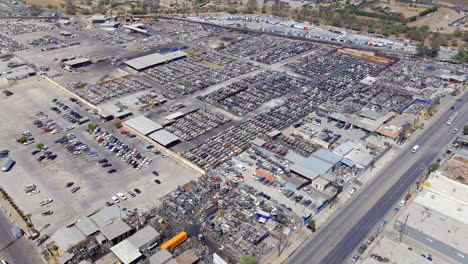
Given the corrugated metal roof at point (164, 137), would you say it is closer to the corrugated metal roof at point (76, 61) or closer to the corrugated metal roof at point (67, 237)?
the corrugated metal roof at point (67, 237)

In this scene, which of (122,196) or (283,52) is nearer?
(122,196)

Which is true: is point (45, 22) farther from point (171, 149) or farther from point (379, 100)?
point (379, 100)

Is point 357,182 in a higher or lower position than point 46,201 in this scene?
lower

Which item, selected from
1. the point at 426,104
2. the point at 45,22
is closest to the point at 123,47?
the point at 45,22

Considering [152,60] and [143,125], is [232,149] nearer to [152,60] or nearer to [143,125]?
[143,125]

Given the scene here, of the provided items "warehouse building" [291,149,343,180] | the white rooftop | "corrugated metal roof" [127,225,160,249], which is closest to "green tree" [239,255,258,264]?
"corrugated metal roof" [127,225,160,249]

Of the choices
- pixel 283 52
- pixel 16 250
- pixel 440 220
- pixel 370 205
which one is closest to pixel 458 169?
pixel 440 220

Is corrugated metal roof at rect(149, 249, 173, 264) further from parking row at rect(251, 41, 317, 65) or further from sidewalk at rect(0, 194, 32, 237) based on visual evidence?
parking row at rect(251, 41, 317, 65)
